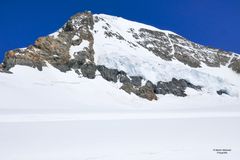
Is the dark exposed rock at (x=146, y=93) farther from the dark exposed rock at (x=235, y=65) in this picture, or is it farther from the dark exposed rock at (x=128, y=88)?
the dark exposed rock at (x=235, y=65)

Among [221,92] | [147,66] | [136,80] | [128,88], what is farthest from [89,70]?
[221,92]

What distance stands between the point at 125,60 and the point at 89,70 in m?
8.55

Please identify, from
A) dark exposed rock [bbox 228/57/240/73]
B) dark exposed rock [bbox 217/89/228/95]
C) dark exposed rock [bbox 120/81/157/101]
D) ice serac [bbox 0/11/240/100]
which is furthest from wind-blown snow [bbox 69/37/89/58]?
dark exposed rock [bbox 228/57/240/73]

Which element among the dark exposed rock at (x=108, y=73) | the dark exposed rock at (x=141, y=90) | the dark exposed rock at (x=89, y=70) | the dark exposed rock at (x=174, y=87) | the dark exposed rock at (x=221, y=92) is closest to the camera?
the dark exposed rock at (x=141, y=90)

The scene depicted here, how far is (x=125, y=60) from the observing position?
211ft

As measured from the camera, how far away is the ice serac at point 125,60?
58.2 meters

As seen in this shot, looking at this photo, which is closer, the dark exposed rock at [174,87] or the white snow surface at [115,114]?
the white snow surface at [115,114]

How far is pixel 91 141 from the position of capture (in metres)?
13.0

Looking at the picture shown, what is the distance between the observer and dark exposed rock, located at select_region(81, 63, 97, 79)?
5875 centimetres

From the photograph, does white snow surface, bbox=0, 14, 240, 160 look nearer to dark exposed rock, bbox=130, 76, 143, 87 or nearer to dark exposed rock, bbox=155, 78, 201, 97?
dark exposed rock, bbox=130, 76, 143, 87

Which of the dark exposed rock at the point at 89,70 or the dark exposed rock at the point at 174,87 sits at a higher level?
the dark exposed rock at the point at 89,70

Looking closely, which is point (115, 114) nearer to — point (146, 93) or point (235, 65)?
point (146, 93)

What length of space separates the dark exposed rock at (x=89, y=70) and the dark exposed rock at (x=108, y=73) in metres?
1.23

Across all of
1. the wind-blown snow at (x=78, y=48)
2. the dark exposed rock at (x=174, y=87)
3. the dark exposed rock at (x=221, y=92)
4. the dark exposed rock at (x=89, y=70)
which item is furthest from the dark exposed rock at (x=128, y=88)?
the dark exposed rock at (x=221, y=92)
